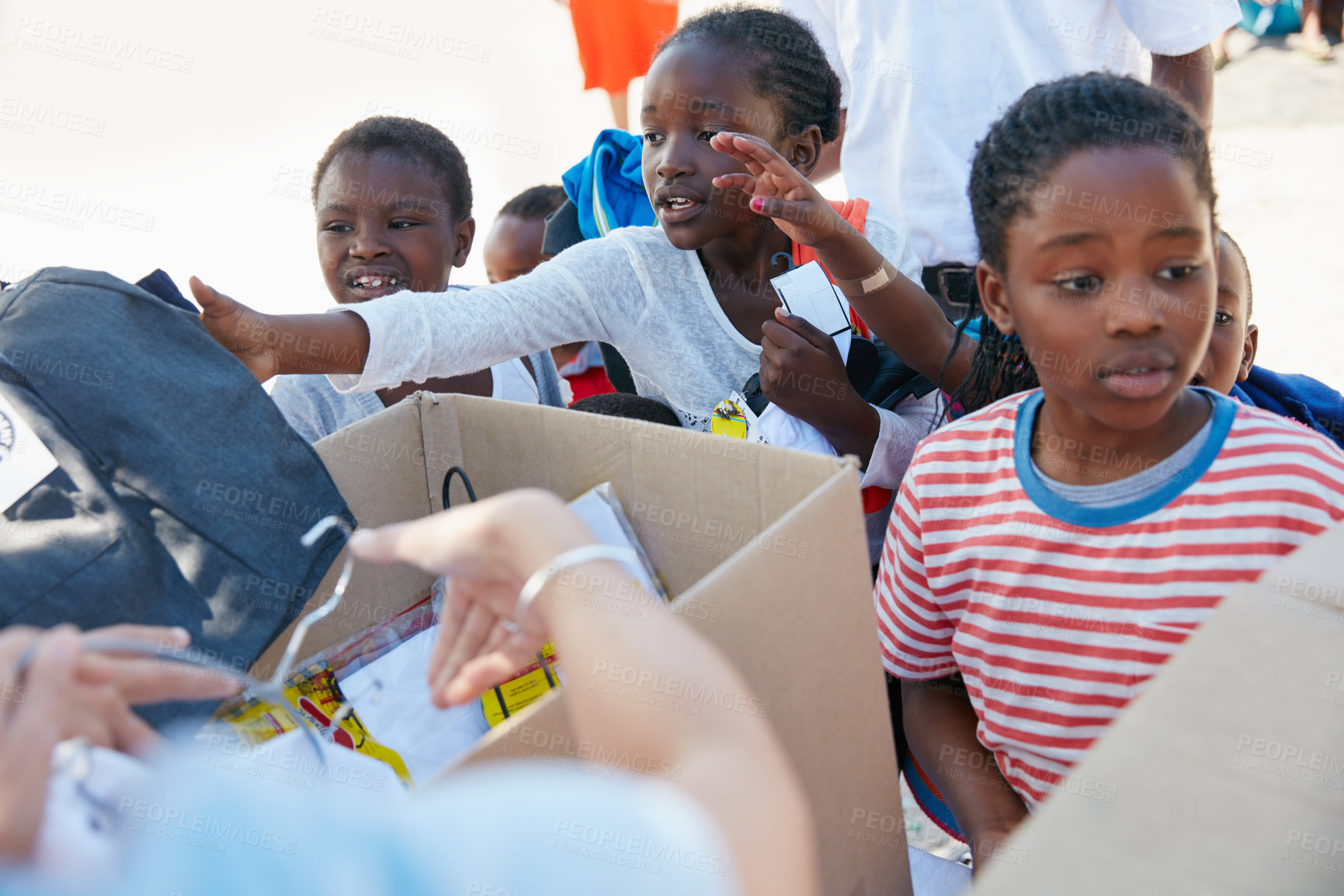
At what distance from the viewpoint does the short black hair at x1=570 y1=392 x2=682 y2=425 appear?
4.39ft

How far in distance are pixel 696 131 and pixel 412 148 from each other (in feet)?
2.04

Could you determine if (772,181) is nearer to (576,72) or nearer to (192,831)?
(192,831)

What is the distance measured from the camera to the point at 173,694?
19.7 inches

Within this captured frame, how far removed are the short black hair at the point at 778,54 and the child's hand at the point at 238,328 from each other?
80cm

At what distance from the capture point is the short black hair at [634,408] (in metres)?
1.34

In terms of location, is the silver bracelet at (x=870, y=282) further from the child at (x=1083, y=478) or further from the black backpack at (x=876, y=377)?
the child at (x=1083, y=478)

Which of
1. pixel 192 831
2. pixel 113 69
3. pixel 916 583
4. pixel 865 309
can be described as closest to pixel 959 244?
pixel 865 309

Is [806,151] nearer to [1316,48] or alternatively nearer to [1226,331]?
[1226,331]

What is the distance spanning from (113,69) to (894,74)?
10.3 ft

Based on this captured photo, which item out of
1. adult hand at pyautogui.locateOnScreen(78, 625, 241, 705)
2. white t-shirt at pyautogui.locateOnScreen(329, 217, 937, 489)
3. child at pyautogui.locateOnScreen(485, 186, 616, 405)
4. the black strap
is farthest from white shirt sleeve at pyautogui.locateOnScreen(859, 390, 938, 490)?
child at pyautogui.locateOnScreen(485, 186, 616, 405)

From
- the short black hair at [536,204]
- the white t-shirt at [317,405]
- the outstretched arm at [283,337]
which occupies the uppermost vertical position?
the outstretched arm at [283,337]

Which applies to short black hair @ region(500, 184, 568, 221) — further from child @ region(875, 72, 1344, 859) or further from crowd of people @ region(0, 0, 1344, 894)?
child @ region(875, 72, 1344, 859)

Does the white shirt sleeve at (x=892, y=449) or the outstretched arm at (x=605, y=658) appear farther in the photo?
the white shirt sleeve at (x=892, y=449)

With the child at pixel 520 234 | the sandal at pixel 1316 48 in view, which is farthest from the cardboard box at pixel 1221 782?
the sandal at pixel 1316 48
